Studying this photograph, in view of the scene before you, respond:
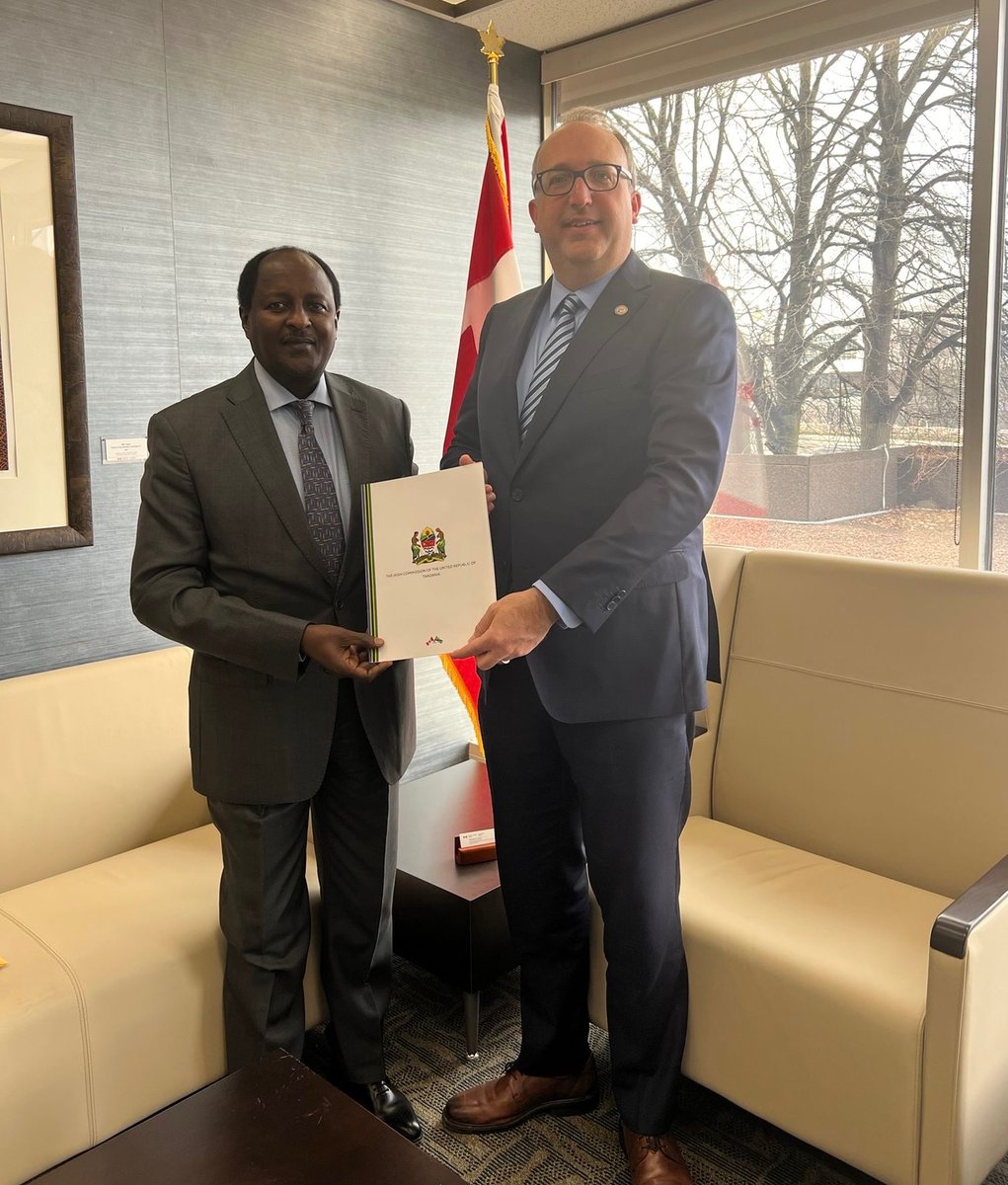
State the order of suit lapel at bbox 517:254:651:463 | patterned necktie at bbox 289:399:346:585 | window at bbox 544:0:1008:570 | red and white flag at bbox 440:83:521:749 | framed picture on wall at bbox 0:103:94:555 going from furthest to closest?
red and white flag at bbox 440:83:521:749 → window at bbox 544:0:1008:570 → framed picture on wall at bbox 0:103:94:555 → patterned necktie at bbox 289:399:346:585 → suit lapel at bbox 517:254:651:463

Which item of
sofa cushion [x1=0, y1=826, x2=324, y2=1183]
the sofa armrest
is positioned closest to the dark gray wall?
sofa cushion [x1=0, y1=826, x2=324, y2=1183]

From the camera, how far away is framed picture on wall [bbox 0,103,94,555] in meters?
2.30

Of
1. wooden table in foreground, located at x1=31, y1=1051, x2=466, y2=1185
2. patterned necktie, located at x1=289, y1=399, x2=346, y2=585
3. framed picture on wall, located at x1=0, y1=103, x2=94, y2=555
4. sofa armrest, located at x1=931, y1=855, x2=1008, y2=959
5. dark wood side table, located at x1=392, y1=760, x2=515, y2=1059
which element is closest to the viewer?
wooden table in foreground, located at x1=31, y1=1051, x2=466, y2=1185

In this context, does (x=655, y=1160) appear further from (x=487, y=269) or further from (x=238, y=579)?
(x=487, y=269)

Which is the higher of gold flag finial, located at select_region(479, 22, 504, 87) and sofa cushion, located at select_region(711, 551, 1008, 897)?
gold flag finial, located at select_region(479, 22, 504, 87)

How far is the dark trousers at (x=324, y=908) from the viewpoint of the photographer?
1869 millimetres

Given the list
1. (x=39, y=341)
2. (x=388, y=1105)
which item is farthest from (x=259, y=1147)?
(x=39, y=341)

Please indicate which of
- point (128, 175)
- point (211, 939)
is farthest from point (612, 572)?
point (128, 175)

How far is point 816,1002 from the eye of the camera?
1724 mm

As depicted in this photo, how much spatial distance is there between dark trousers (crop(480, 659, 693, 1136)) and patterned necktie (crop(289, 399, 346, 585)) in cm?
36

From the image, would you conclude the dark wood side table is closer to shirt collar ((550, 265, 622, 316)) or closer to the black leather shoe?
the black leather shoe

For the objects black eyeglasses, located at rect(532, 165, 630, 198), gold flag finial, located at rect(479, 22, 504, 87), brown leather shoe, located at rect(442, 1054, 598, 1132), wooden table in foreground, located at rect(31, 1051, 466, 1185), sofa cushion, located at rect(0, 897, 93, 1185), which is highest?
gold flag finial, located at rect(479, 22, 504, 87)

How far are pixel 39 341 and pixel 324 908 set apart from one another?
140cm

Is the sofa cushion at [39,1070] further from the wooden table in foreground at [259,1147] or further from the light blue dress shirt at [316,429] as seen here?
the light blue dress shirt at [316,429]
